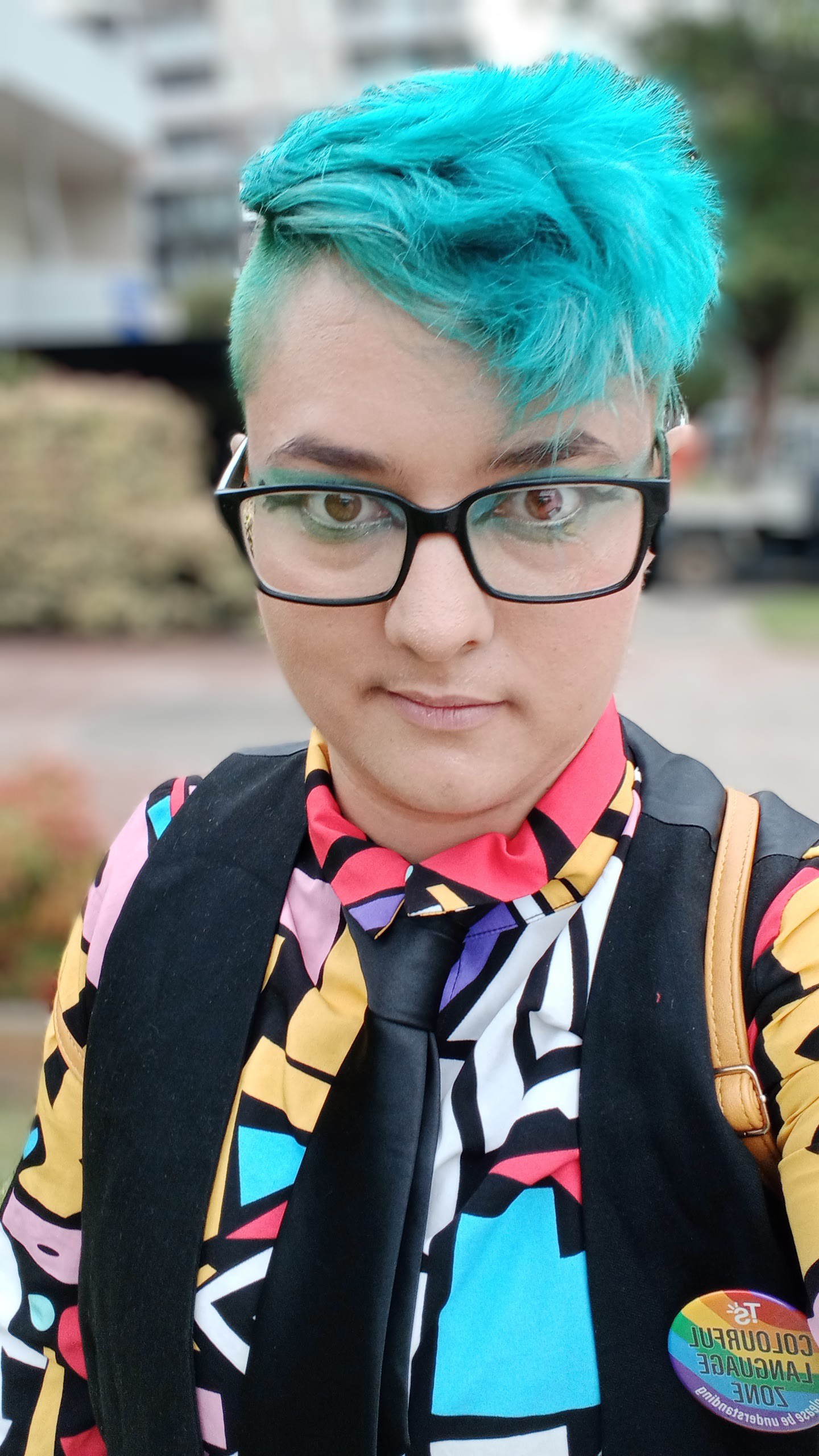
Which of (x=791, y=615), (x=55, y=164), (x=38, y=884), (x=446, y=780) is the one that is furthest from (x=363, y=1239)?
(x=55, y=164)

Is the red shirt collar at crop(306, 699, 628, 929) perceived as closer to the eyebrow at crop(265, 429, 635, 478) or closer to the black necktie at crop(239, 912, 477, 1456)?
the black necktie at crop(239, 912, 477, 1456)

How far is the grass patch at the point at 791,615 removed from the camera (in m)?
10.6

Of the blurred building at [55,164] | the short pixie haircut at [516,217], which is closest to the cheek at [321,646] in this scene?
the short pixie haircut at [516,217]

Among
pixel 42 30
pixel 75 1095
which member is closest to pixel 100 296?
pixel 42 30

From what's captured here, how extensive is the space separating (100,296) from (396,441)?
2031 centimetres

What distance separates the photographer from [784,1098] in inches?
37.3

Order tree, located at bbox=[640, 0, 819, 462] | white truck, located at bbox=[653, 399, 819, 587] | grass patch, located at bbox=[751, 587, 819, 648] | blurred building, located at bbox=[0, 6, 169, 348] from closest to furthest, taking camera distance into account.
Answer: grass patch, located at bbox=[751, 587, 819, 648] → white truck, located at bbox=[653, 399, 819, 587] → tree, located at bbox=[640, 0, 819, 462] → blurred building, located at bbox=[0, 6, 169, 348]

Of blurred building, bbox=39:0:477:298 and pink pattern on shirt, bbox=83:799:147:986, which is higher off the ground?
blurred building, bbox=39:0:477:298

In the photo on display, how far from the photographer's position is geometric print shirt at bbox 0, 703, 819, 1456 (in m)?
Answer: 0.98

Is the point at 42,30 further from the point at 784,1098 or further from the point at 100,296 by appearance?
the point at 784,1098

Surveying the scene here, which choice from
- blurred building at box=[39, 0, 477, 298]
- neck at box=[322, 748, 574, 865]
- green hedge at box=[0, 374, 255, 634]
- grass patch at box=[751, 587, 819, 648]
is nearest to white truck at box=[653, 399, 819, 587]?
grass patch at box=[751, 587, 819, 648]

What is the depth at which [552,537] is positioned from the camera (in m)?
0.94

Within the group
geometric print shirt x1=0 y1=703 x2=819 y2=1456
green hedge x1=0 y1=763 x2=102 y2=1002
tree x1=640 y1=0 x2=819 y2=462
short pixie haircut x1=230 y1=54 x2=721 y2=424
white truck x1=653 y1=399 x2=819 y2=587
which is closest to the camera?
short pixie haircut x1=230 y1=54 x2=721 y2=424

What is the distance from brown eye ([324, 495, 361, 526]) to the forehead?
5cm
